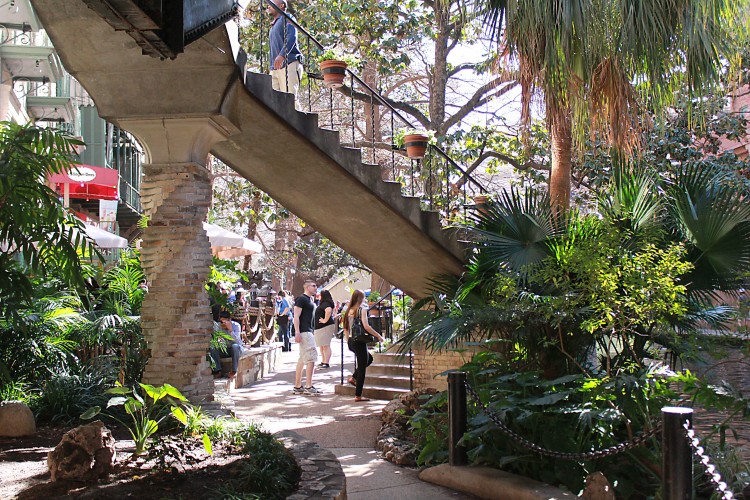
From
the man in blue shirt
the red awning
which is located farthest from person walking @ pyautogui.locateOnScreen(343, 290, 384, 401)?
the red awning

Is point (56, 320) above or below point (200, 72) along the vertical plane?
below

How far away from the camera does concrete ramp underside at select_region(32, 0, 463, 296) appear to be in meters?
7.24

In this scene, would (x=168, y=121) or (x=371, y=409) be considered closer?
(x=168, y=121)

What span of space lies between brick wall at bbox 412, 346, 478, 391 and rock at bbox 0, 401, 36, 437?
534 centimetres

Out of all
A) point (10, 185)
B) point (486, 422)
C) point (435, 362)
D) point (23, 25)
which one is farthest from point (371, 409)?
point (23, 25)

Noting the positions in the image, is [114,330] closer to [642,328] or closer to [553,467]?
[553,467]

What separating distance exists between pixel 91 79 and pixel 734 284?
6.54 m

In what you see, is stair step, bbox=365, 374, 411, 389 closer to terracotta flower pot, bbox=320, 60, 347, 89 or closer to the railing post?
terracotta flower pot, bbox=320, 60, 347, 89

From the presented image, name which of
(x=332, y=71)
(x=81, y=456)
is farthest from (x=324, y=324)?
(x=81, y=456)

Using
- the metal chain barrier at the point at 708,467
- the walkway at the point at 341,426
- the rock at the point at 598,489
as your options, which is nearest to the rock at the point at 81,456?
the walkway at the point at 341,426

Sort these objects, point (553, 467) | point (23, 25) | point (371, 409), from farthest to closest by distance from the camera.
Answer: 1. point (23, 25)
2. point (371, 409)
3. point (553, 467)

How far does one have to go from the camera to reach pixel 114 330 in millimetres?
8812

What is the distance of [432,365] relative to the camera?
11.2m

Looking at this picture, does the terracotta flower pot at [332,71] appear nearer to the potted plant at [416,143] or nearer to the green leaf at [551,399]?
the potted plant at [416,143]
